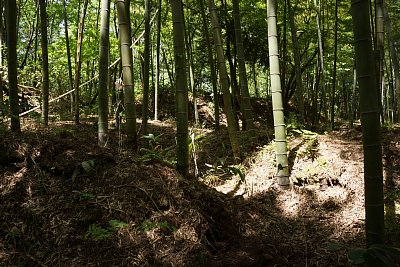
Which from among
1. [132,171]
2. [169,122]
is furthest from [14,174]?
[169,122]

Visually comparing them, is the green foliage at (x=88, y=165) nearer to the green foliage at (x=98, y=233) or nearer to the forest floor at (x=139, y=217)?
the forest floor at (x=139, y=217)

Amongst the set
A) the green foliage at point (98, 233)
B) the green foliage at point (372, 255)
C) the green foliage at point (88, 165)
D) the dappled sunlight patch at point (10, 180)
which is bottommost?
the green foliage at point (98, 233)

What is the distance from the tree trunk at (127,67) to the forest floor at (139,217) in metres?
0.30

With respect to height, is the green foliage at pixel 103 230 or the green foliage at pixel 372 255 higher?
the green foliage at pixel 372 255

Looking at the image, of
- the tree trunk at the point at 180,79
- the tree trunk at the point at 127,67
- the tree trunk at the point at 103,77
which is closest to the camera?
the tree trunk at the point at 180,79

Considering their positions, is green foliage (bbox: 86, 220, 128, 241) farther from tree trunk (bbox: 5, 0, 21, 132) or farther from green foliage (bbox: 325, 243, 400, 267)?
green foliage (bbox: 325, 243, 400, 267)

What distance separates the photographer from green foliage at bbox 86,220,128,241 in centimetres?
243

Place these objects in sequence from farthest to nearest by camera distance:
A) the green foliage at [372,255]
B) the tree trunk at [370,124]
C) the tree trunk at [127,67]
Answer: the tree trunk at [127,67] → the tree trunk at [370,124] → the green foliage at [372,255]

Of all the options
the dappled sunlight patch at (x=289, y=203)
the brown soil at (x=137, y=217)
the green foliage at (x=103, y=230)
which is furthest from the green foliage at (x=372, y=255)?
the dappled sunlight patch at (x=289, y=203)

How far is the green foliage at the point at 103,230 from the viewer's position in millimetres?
2434

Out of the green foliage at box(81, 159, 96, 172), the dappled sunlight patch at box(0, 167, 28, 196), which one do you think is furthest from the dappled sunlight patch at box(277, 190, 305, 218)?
the dappled sunlight patch at box(0, 167, 28, 196)

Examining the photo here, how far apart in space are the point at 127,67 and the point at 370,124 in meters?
2.74

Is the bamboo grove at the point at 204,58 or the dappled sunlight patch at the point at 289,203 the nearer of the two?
the bamboo grove at the point at 204,58

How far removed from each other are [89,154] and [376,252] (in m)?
2.42
